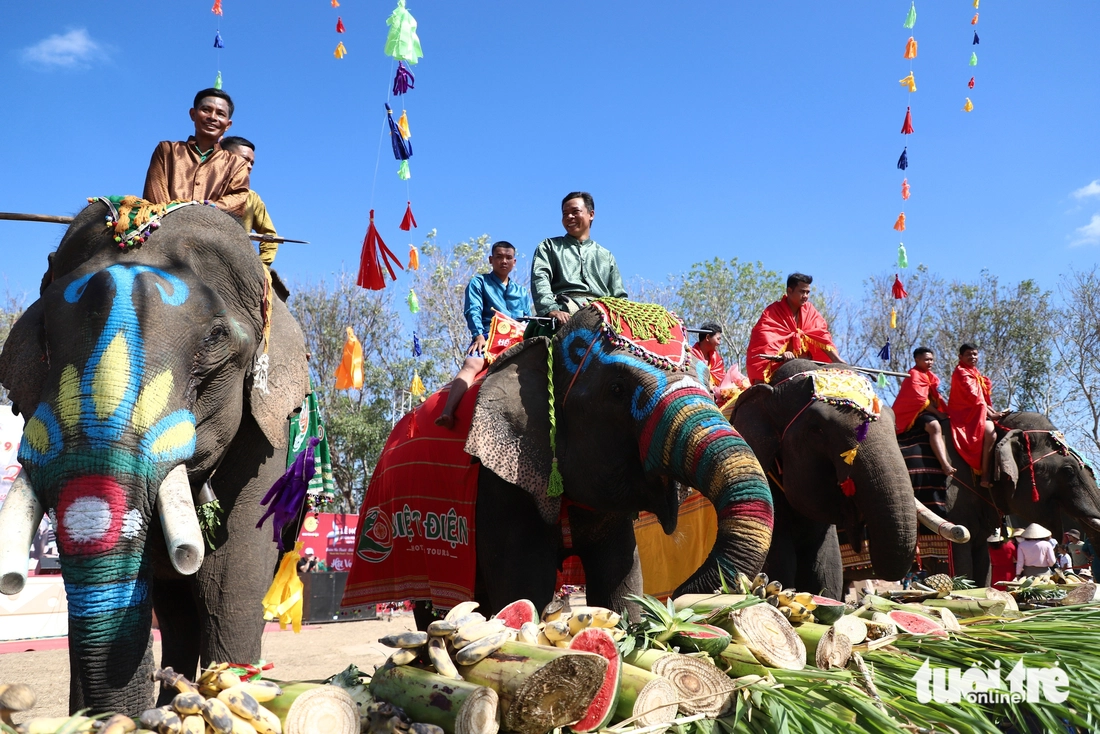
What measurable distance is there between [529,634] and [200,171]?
8.99 ft

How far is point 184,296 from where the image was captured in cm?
313

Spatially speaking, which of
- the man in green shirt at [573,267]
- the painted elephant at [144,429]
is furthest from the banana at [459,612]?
the man in green shirt at [573,267]

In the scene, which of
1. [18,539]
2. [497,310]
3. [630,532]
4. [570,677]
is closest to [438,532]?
[630,532]

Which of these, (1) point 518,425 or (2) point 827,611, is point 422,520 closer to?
(1) point 518,425

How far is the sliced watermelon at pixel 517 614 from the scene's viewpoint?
2459 mm

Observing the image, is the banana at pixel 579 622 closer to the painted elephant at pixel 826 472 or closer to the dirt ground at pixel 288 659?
the dirt ground at pixel 288 659

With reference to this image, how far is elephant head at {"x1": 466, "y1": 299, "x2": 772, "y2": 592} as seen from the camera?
403cm

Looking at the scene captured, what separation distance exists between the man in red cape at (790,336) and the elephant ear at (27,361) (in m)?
4.82

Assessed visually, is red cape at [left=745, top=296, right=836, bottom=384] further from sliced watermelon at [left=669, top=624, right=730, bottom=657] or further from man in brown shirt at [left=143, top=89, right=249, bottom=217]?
sliced watermelon at [left=669, top=624, right=730, bottom=657]

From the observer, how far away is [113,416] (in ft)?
8.93

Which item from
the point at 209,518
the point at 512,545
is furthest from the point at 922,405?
the point at 209,518

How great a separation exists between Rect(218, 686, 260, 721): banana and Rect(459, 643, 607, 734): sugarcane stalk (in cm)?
49

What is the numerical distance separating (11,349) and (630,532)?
3024 mm

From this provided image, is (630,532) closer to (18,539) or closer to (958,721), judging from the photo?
(958,721)
